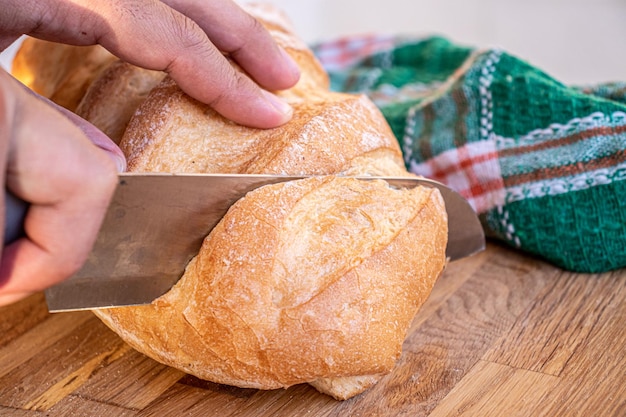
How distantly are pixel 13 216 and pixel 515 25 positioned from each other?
125 inches

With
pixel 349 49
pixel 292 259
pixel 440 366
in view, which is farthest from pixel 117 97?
pixel 349 49

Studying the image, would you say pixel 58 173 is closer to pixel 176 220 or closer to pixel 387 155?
pixel 176 220

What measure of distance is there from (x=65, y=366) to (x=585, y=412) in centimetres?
84

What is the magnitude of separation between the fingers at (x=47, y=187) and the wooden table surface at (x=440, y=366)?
0.37m

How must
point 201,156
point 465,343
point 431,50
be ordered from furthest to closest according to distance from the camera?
point 431,50, point 465,343, point 201,156

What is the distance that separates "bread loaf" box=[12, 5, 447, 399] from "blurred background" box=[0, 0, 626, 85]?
92.0 inches

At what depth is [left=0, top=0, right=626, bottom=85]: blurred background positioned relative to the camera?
129 inches

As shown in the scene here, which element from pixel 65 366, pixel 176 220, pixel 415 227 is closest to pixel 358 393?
pixel 415 227

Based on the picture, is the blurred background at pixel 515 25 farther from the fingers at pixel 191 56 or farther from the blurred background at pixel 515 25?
the fingers at pixel 191 56

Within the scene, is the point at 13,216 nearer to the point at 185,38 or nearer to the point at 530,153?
the point at 185,38

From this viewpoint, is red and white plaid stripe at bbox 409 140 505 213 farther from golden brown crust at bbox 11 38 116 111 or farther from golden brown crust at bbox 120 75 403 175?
golden brown crust at bbox 11 38 116 111

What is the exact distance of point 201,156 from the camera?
1.15 meters

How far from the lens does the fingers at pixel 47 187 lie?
2.41ft

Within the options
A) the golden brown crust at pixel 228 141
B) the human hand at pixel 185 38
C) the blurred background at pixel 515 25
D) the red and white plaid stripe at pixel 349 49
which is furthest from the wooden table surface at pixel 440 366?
the blurred background at pixel 515 25
